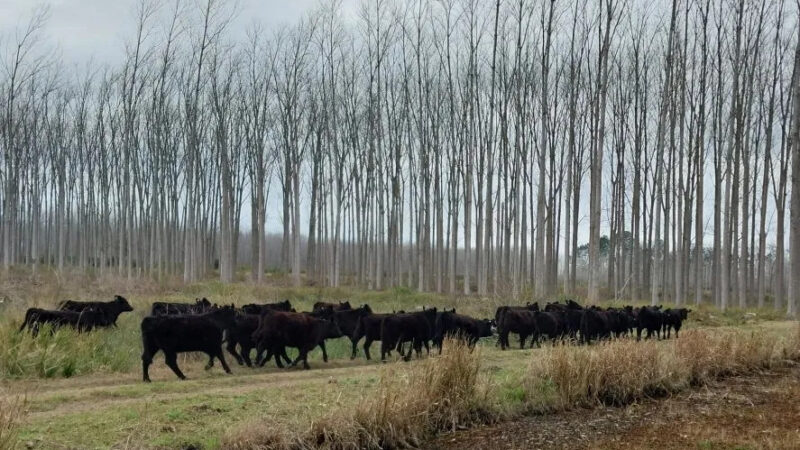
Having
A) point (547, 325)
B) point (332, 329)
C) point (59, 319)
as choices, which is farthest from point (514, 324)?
point (59, 319)

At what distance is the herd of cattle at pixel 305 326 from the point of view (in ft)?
41.1

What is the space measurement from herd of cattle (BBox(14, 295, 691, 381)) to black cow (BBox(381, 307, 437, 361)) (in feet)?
0.07

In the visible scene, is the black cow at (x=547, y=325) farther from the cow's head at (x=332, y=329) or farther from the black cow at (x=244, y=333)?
the black cow at (x=244, y=333)

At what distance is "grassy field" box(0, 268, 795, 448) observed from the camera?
8.20 m

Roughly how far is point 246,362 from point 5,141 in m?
36.7

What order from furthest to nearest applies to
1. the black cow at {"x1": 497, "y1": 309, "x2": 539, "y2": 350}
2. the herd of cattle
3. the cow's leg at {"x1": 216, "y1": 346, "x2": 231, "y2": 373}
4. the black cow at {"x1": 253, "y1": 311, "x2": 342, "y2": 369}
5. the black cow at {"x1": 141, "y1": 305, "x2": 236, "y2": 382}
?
the black cow at {"x1": 497, "y1": 309, "x2": 539, "y2": 350}
the black cow at {"x1": 253, "y1": 311, "x2": 342, "y2": 369}
the cow's leg at {"x1": 216, "y1": 346, "x2": 231, "y2": 373}
the herd of cattle
the black cow at {"x1": 141, "y1": 305, "x2": 236, "y2": 382}

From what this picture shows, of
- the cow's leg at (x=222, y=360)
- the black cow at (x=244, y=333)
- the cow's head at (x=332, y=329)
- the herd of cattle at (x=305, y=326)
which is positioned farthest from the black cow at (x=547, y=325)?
the cow's leg at (x=222, y=360)

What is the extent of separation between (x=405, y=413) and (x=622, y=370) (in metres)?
4.44

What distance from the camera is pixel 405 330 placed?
1548cm

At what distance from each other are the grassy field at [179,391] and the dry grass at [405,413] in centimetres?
5

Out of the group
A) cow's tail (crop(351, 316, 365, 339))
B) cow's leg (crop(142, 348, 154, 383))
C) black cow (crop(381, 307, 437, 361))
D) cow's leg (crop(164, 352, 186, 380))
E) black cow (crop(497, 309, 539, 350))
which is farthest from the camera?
black cow (crop(497, 309, 539, 350))

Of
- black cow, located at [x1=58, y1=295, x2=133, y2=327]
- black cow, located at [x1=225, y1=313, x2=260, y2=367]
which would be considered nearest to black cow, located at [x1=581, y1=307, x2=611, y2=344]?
black cow, located at [x1=225, y1=313, x2=260, y2=367]

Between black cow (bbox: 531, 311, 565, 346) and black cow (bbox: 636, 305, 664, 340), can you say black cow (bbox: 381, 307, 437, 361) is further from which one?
black cow (bbox: 636, 305, 664, 340)

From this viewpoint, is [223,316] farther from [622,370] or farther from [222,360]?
[622,370]
